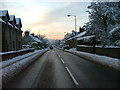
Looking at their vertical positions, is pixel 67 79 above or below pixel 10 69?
below

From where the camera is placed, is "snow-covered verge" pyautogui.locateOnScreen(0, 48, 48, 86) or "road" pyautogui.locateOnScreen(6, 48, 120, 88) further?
"snow-covered verge" pyautogui.locateOnScreen(0, 48, 48, 86)

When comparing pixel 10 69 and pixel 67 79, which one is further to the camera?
pixel 10 69

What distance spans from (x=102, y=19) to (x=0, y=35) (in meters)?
16.7

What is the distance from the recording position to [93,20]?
22.4 meters

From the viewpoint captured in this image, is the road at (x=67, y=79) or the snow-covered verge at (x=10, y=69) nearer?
the road at (x=67, y=79)

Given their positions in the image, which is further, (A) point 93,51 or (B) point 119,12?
Result: (A) point 93,51

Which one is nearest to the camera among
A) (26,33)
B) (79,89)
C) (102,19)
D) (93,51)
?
(79,89)

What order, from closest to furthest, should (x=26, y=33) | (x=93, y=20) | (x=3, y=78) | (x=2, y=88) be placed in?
1. (x=2, y=88)
2. (x=3, y=78)
3. (x=93, y=20)
4. (x=26, y=33)

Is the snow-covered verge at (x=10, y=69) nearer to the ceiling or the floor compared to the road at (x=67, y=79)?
nearer to the ceiling

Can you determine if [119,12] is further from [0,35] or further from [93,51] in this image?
[0,35]

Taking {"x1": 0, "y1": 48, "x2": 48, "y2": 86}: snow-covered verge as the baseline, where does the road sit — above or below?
below

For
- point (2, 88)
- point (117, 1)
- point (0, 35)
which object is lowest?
point (2, 88)

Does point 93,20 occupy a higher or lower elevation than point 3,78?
higher

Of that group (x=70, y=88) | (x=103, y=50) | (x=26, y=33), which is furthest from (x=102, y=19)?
(x=26, y=33)
